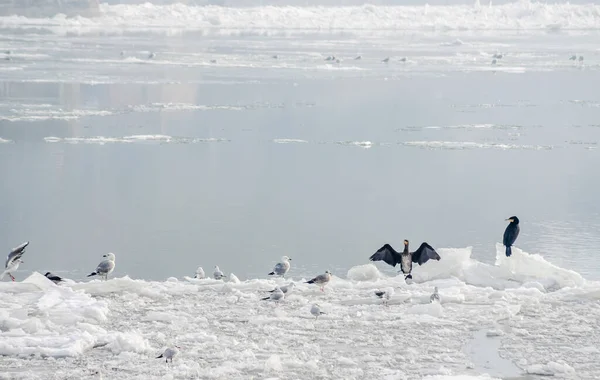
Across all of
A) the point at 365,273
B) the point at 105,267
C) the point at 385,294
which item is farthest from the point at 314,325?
the point at 105,267

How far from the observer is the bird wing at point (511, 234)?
10.3 meters

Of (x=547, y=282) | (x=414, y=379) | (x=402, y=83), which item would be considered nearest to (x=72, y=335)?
(x=414, y=379)

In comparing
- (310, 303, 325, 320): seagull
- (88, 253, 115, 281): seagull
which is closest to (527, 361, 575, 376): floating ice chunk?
(310, 303, 325, 320): seagull

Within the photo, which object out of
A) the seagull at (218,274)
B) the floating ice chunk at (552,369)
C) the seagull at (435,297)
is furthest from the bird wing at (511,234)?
the floating ice chunk at (552,369)

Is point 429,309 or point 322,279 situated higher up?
point 322,279

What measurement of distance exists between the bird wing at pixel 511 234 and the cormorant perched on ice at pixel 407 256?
1255 millimetres

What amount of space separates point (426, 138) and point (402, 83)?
935cm

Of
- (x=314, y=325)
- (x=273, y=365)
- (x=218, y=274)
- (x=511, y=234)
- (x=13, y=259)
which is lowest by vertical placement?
(x=273, y=365)

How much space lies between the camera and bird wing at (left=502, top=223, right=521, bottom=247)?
1028 cm

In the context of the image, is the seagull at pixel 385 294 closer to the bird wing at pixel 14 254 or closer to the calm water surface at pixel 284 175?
the calm water surface at pixel 284 175

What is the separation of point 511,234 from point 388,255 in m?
1.54

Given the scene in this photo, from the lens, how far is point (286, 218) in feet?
40.5

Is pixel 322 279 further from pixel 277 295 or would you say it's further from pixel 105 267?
pixel 105 267

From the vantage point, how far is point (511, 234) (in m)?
10.3
